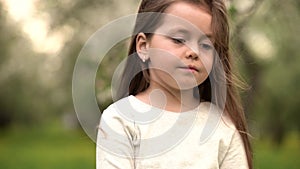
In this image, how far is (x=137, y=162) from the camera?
2.07 meters

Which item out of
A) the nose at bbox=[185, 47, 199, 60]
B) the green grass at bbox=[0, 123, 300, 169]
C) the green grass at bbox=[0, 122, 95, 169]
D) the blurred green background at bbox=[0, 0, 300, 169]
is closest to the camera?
the nose at bbox=[185, 47, 199, 60]

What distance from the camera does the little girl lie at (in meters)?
2.06

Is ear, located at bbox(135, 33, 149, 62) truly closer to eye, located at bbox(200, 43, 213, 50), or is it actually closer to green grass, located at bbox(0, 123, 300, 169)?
eye, located at bbox(200, 43, 213, 50)

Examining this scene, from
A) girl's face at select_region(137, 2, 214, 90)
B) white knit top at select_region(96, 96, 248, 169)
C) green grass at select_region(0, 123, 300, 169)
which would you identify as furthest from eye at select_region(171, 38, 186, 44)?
green grass at select_region(0, 123, 300, 169)

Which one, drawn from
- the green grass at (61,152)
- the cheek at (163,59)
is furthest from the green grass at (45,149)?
the cheek at (163,59)

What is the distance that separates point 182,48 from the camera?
6.73 feet

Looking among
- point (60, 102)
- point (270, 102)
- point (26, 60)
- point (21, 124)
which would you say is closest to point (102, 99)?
point (26, 60)

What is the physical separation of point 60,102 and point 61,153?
8.69ft

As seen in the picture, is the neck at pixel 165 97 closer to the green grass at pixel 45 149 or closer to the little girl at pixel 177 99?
the little girl at pixel 177 99

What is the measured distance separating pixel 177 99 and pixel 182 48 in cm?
17

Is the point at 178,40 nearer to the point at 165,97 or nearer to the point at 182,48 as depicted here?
the point at 182,48

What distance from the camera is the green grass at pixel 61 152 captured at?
9259 millimetres

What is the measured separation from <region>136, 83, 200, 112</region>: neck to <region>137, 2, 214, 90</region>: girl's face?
0.07ft

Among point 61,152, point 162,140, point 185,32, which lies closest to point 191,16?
point 185,32
